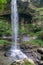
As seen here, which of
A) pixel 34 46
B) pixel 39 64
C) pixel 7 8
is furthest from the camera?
pixel 7 8

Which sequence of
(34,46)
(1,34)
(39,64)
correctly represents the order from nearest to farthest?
(39,64), (34,46), (1,34)

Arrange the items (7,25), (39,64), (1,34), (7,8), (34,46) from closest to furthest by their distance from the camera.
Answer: (39,64) → (34,46) → (1,34) → (7,25) → (7,8)

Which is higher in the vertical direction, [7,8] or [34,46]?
[7,8]

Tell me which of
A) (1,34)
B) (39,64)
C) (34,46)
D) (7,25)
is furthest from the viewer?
(7,25)

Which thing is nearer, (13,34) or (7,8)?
(13,34)

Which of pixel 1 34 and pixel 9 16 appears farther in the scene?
pixel 9 16

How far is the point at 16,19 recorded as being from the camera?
22.4 meters

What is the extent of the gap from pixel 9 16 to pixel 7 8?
0.72 m

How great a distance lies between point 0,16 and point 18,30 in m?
2.29

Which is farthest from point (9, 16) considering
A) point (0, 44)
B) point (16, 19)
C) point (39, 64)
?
point (39, 64)

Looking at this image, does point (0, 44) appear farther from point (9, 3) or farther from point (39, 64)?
point (9, 3)

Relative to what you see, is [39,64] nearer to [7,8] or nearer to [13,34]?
[13,34]

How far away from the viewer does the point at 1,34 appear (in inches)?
757

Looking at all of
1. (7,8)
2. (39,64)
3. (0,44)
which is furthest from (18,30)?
(39,64)
